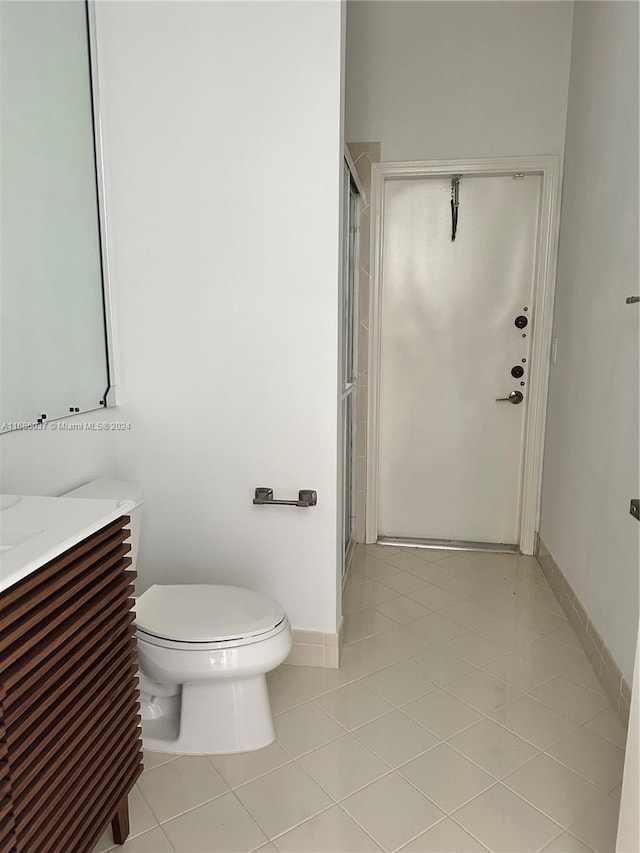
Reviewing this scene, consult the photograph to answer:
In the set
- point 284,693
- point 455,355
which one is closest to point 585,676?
point 284,693

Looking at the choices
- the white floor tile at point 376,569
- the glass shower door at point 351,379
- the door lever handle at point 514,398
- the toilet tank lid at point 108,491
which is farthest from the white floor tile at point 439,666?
the door lever handle at point 514,398

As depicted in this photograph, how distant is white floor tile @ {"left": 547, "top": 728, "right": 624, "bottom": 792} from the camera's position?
1757mm

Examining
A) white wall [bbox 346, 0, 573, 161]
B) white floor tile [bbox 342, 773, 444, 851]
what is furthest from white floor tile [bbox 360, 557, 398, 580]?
white wall [bbox 346, 0, 573, 161]

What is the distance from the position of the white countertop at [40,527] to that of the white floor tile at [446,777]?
3.74ft

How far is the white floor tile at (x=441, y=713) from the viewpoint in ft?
6.49

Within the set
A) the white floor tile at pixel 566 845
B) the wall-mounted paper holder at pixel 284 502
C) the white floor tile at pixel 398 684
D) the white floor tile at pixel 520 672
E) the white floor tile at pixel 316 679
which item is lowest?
the white floor tile at pixel 316 679

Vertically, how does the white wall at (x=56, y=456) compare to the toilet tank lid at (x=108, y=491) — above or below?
above

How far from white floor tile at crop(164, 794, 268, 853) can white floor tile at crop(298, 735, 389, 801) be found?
0.23m

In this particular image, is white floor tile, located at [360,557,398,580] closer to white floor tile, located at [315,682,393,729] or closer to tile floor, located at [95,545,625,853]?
tile floor, located at [95,545,625,853]

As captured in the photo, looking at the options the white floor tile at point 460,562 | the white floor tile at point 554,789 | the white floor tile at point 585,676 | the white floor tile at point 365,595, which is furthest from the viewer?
the white floor tile at point 460,562

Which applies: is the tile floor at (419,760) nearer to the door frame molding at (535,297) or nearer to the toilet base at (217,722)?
the toilet base at (217,722)

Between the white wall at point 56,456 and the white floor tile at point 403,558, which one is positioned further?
the white floor tile at point 403,558

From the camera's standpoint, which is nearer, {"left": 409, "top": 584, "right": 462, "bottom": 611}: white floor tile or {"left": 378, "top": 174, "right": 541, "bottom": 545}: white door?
{"left": 409, "top": 584, "right": 462, "bottom": 611}: white floor tile

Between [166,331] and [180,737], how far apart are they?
1.32 metres
